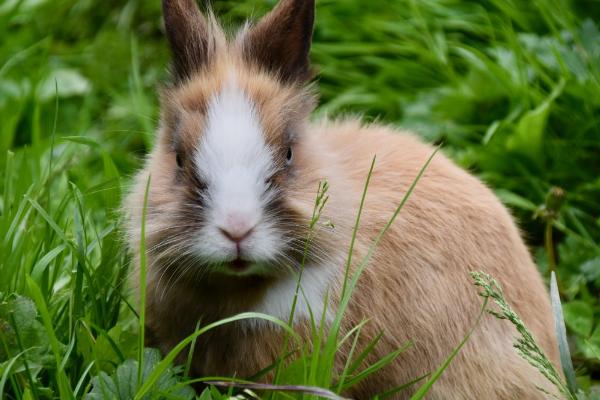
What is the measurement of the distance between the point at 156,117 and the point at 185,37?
2.09 m

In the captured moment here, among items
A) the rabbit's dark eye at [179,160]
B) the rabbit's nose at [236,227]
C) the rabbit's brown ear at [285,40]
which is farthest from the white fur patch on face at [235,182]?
the rabbit's brown ear at [285,40]

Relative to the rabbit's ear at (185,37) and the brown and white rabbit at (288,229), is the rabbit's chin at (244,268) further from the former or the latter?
the rabbit's ear at (185,37)

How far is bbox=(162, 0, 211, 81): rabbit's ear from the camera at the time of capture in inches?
130

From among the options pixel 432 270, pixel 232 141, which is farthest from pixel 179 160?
pixel 432 270

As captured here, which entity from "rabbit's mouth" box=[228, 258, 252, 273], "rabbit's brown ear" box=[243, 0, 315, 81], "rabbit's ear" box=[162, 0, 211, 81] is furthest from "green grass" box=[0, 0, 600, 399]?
"rabbit's brown ear" box=[243, 0, 315, 81]

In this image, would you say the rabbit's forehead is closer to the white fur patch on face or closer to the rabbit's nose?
the white fur patch on face

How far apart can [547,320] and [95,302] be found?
1.60 m

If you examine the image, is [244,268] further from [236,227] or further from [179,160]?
[179,160]

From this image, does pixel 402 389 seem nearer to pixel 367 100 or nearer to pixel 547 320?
pixel 547 320

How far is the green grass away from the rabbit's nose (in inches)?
16.4

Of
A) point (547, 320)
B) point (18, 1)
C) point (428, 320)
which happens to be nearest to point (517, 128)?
point (547, 320)

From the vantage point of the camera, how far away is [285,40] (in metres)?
3.32

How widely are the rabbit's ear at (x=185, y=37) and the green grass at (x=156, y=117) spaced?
0.48 m

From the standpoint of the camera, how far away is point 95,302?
3.44m
